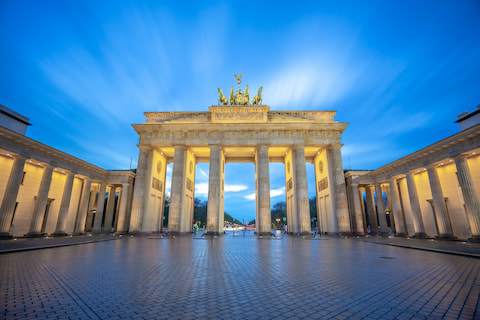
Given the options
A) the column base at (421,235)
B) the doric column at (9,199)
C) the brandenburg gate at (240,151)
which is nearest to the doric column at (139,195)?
the brandenburg gate at (240,151)

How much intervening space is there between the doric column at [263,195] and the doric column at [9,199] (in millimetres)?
24879

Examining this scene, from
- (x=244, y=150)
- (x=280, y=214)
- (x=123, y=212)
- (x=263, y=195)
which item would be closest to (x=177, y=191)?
(x=123, y=212)

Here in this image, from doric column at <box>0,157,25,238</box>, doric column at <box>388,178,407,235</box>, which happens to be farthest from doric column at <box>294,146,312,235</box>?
doric column at <box>0,157,25,238</box>

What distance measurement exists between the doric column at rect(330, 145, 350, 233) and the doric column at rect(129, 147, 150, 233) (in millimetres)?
26414

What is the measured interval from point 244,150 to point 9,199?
26787mm

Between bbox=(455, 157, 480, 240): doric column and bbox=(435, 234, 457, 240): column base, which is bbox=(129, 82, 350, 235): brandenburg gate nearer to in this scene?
bbox=(435, 234, 457, 240): column base

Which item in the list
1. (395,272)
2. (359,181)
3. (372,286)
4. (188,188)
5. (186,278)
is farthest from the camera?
(188,188)

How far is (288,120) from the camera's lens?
32.9m

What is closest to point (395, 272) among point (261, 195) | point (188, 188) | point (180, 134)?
point (261, 195)

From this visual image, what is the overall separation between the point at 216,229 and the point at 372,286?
24372 mm

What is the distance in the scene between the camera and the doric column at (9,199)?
63.4ft

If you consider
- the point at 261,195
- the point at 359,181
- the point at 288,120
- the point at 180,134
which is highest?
the point at 288,120

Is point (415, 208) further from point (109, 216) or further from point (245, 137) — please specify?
point (109, 216)

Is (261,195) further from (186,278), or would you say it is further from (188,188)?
(186,278)
